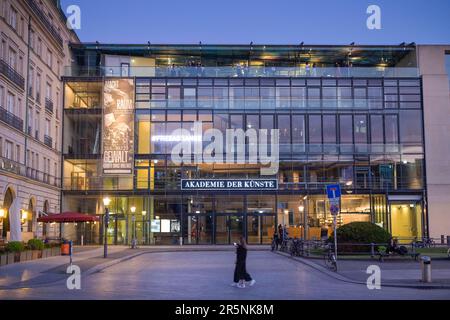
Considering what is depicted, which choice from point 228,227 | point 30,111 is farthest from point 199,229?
point 30,111

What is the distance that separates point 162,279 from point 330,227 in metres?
36.8

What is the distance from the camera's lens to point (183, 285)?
67.0 feet

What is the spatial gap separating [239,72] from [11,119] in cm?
2338

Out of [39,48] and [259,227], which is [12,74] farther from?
[259,227]

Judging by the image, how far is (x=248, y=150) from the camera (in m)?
57.6

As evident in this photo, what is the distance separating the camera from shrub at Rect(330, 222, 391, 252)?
107 ft

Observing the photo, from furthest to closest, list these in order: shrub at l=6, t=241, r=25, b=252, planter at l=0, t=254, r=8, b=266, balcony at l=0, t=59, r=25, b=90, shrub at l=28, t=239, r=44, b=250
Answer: balcony at l=0, t=59, r=25, b=90
shrub at l=28, t=239, r=44, b=250
shrub at l=6, t=241, r=25, b=252
planter at l=0, t=254, r=8, b=266

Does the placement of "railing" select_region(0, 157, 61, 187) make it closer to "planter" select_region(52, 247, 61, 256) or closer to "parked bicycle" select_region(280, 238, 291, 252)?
"planter" select_region(52, 247, 61, 256)

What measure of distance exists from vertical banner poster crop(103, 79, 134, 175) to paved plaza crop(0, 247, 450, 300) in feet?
93.6

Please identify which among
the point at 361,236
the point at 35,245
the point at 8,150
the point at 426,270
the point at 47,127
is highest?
the point at 47,127

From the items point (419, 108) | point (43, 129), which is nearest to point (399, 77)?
point (419, 108)

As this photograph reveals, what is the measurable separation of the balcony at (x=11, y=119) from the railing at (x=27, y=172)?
8.97ft

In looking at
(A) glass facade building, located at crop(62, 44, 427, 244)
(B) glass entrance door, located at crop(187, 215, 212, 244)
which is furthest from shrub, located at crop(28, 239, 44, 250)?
(B) glass entrance door, located at crop(187, 215, 212, 244)

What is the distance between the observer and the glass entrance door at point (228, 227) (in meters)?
58.1
